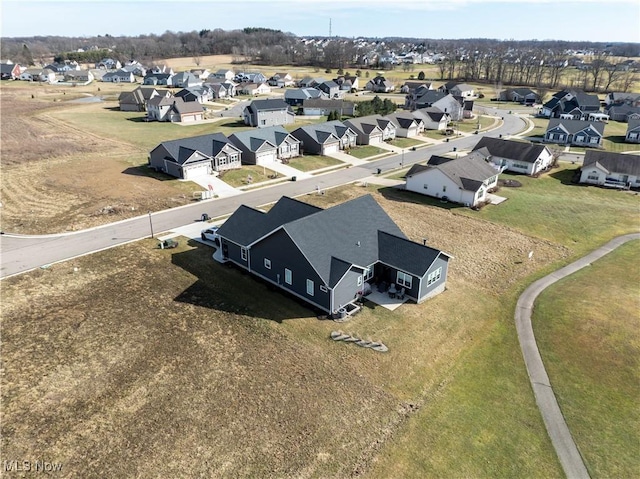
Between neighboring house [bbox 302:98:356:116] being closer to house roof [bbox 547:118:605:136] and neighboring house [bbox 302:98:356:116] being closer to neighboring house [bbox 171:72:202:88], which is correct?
house roof [bbox 547:118:605:136]

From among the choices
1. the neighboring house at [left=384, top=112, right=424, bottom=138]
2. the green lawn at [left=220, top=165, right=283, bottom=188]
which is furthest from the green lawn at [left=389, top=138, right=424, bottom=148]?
the green lawn at [left=220, top=165, right=283, bottom=188]

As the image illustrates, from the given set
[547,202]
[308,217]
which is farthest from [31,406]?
[547,202]

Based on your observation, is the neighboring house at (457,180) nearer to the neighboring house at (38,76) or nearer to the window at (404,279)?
the window at (404,279)

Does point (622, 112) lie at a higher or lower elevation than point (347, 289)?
higher

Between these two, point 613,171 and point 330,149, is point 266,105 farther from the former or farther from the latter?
point 613,171

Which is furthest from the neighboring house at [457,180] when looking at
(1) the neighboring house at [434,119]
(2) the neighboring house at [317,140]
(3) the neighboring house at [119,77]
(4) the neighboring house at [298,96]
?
(3) the neighboring house at [119,77]

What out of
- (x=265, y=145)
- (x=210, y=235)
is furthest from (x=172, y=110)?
(x=210, y=235)
